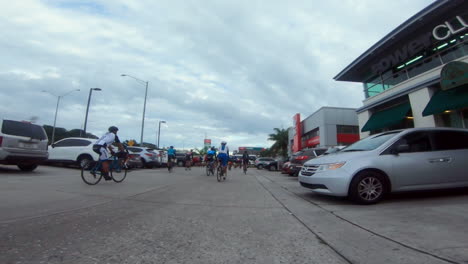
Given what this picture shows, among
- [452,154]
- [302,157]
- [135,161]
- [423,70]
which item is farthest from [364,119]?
[135,161]

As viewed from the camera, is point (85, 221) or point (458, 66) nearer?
point (85, 221)

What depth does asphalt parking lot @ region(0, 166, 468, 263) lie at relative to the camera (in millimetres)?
2279

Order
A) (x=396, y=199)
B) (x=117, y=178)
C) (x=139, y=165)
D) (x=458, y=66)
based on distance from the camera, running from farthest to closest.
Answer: (x=139, y=165)
(x=458, y=66)
(x=117, y=178)
(x=396, y=199)

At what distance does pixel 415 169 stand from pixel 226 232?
4.34 m

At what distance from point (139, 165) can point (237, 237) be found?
56.3 ft

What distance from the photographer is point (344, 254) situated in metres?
2.38

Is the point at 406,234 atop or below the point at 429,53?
below

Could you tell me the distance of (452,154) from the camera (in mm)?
5367

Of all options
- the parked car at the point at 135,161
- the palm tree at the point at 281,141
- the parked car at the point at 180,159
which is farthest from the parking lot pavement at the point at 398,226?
the palm tree at the point at 281,141

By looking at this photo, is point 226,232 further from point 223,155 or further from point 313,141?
point 313,141

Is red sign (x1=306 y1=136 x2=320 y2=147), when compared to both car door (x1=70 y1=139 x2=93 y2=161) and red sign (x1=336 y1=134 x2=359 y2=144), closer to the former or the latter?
red sign (x1=336 y1=134 x2=359 y2=144)

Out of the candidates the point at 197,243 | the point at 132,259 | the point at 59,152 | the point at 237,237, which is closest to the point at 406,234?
the point at 237,237

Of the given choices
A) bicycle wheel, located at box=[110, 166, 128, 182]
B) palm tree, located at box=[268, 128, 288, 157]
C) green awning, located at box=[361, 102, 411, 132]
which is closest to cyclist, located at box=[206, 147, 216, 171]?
bicycle wheel, located at box=[110, 166, 128, 182]

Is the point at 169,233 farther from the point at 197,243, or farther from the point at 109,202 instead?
the point at 109,202
